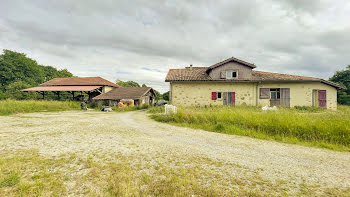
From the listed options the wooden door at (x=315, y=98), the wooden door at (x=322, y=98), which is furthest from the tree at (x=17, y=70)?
the wooden door at (x=322, y=98)

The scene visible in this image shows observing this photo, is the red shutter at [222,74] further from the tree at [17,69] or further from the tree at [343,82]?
the tree at [17,69]

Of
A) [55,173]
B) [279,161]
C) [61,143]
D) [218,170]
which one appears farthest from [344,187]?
[61,143]

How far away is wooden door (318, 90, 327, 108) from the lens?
1597cm

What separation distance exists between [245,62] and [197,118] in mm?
12755

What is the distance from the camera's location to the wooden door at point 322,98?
15969 mm

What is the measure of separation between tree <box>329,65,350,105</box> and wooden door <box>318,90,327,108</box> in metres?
17.8

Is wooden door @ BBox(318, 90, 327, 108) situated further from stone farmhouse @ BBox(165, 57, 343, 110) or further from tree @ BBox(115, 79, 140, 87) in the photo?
tree @ BBox(115, 79, 140, 87)

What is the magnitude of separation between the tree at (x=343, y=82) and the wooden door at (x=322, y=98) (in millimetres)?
17775

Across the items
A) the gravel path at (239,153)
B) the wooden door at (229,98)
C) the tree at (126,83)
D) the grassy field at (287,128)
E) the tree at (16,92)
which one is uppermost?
the tree at (126,83)

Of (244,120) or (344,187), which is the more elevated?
(244,120)

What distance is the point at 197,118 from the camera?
850 centimetres

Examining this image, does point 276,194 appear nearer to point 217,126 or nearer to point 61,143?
point 217,126

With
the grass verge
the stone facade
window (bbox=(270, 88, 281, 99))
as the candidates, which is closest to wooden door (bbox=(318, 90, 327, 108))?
the stone facade

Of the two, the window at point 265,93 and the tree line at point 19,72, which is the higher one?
the tree line at point 19,72
